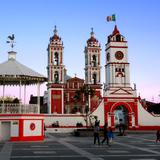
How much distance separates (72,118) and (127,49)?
18495 mm

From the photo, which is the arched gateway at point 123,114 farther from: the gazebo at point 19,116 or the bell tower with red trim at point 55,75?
the gazebo at point 19,116

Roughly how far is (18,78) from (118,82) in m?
37.3

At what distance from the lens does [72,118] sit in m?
59.8

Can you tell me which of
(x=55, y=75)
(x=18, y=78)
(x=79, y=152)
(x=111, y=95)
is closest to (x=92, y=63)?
(x=55, y=75)

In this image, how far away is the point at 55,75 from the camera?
78562 mm

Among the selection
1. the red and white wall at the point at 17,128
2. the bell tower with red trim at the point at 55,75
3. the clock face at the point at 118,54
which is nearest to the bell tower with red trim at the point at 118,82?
the clock face at the point at 118,54

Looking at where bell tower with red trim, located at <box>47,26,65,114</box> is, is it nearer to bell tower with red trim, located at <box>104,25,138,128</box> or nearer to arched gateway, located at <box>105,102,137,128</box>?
bell tower with red trim, located at <box>104,25,138,128</box>

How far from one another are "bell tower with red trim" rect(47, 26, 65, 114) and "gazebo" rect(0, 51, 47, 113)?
42.0 m

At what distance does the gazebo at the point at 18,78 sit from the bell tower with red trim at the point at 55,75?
42.0 metres

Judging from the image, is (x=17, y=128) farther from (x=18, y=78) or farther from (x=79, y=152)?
(x=79, y=152)

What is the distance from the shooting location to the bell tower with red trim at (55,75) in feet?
249

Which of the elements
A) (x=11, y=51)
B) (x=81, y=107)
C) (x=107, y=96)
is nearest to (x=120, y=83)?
(x=107, y=96)

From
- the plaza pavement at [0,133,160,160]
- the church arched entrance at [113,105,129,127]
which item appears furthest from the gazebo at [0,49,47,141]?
the church arched entrance at [113,105,129,127]

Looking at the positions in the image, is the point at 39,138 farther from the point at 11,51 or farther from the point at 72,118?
the point at 72,118
